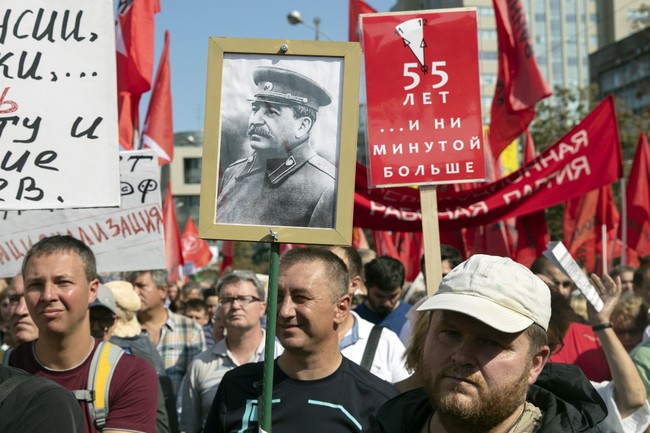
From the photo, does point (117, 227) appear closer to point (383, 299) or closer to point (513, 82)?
point (383, 299)

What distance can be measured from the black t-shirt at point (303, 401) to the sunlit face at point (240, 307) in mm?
1733

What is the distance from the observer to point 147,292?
7621mm

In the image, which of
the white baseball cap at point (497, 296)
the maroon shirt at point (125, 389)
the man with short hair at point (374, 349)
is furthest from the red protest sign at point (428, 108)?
the white baseball cap at point (497, 296)

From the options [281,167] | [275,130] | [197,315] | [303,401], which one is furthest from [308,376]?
[197,315]

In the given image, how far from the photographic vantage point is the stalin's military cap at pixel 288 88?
3.60 metres

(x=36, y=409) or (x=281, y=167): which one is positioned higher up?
(x=281, y=167)

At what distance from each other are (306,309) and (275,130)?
0.80 m

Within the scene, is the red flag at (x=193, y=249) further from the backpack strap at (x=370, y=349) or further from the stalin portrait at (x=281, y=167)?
the stalin portrait at (x=281, y=167)

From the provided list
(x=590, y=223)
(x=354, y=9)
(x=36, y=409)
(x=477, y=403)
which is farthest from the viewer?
(x=590, y=223)

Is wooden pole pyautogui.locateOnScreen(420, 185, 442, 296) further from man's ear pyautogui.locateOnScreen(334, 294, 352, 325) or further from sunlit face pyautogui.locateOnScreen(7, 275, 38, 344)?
sunlit face pyautogui.locateOnScreen(7, 275, 38, 344)

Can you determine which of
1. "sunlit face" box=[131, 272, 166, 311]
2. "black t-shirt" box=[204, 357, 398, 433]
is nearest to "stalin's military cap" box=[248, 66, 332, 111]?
"black t-shirt" box=[204, 357, 398, 433]

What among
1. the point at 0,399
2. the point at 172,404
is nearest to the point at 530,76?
the point at 172,404

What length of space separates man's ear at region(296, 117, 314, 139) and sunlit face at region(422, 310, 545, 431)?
1.27m

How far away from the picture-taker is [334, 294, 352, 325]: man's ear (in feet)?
13.4
